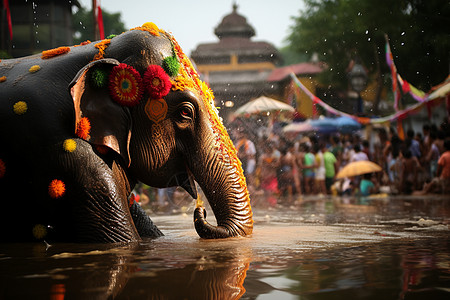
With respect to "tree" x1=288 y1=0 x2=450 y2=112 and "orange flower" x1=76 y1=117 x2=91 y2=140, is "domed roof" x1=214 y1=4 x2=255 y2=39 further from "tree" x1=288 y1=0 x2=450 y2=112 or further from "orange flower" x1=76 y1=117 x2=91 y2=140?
"orange flower" x1=76 y1=117 x2=91 y2=140

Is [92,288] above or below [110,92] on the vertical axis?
below

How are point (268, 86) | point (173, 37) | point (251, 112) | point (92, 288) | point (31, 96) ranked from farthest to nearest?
1. point (268, 86)
2. point (251, 112)
3. point (173, 37)
4. point (31, 96)
5. point (92, 288)

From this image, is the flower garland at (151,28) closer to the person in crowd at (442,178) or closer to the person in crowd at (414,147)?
the person in crowd at (442,178)

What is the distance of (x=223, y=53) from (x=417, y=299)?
5020 centimetres

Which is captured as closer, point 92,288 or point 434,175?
point 92,288

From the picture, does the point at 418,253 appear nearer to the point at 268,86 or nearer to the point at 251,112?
the point at 251,112

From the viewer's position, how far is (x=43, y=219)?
5.14m

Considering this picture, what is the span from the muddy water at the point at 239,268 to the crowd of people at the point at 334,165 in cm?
1079

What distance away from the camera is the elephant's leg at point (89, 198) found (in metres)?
4.97

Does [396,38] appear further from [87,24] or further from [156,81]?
[87,24]

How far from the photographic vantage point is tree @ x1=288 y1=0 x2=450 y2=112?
2022 centimetres

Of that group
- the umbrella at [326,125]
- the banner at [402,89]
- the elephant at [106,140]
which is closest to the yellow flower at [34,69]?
the elephant at [106,140]

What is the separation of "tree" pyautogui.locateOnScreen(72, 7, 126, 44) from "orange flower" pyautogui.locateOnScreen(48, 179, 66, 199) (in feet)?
87.9

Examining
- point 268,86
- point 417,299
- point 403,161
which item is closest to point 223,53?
point 268,86
